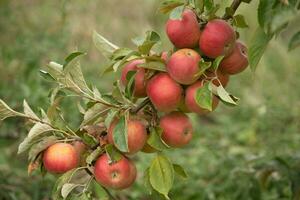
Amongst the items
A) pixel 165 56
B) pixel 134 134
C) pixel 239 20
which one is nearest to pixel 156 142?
pixel 134 134

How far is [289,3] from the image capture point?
0.81 meters

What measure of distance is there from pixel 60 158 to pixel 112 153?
0.09m

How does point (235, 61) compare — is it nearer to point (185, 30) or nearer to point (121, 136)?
point (185, 30)

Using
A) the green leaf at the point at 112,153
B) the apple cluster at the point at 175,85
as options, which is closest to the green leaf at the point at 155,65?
the apple cluster at the point at 175,85

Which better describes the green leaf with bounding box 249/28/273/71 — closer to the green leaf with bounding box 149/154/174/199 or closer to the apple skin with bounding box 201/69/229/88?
the apple skin with bounding box 201/69/229/88

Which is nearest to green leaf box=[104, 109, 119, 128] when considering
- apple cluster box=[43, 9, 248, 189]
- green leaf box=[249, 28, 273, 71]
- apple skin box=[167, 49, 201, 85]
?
apple cluster box=[43, 9, 248, 189]

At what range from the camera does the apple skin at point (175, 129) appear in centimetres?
96

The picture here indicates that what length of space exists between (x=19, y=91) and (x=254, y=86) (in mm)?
1496

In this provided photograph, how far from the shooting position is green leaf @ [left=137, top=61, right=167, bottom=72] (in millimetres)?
930

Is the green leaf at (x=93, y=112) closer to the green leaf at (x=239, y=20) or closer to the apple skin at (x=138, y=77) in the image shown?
the apple skin at (x=138, y=77)

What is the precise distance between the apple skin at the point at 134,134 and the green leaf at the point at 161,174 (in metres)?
0.05

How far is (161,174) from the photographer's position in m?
0.99

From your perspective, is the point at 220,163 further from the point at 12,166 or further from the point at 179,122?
the point at 179,122

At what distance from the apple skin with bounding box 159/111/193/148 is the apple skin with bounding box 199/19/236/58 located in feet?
0.37
